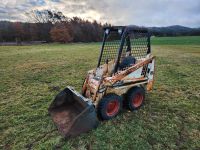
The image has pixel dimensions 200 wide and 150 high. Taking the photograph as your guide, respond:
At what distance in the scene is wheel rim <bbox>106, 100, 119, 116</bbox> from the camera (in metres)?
4.01

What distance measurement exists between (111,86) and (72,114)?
1.00 metres

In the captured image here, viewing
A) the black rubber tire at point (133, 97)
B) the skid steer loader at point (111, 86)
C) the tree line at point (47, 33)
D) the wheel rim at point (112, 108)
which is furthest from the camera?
the tree line at point (47, 33)

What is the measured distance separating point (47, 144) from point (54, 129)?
0.49 m

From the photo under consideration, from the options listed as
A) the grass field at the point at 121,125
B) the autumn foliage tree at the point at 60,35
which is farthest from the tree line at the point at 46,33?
the grass field at the point at 121,125

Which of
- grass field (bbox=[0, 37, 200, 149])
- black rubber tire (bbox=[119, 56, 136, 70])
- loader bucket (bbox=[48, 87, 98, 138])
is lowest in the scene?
grass field (bbox=[0, 37, 200, 149])

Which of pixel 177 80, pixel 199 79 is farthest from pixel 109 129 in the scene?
pixel 199 79

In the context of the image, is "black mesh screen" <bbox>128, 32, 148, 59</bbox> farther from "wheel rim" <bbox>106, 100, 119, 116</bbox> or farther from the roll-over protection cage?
"wheel rim" <bbox>106, 100, 119, 116</bbox>

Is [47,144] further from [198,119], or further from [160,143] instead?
[198,119]

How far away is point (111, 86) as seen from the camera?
389cm

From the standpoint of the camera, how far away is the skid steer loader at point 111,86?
369 centimetres

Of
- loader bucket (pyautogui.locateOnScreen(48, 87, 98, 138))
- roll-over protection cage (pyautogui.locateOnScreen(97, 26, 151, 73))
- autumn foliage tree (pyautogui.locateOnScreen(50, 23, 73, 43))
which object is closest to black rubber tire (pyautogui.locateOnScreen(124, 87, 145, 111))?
roll-over protection cage (pyautogui.locateOnScreen(97, 26, 151, 73))

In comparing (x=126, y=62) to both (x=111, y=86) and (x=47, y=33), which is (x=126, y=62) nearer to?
(x=111, y=86)

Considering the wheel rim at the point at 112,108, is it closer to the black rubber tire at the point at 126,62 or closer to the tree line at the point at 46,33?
the black rubber tire at the point at 126,62

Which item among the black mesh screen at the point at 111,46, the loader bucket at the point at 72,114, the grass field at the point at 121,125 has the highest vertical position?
the black mesh screen at the point at 111,46
